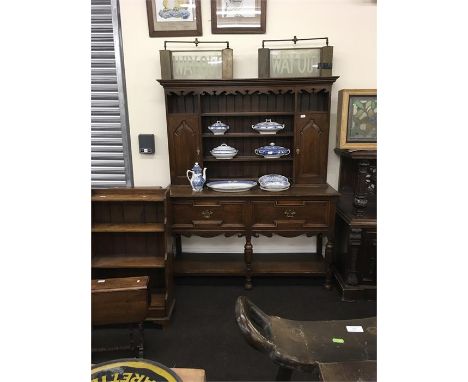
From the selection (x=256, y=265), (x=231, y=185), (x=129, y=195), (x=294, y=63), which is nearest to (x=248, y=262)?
(x=256, y=265)

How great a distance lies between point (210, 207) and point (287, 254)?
105 centimetres

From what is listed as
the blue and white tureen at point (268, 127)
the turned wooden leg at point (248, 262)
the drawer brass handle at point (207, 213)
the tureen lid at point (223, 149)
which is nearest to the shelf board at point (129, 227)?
the drawer brass handle at point (207, 213)

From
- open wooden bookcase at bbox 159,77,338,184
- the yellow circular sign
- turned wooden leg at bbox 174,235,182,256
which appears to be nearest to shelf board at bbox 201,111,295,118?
open wooden bookcase at bbox 159,77,338,184

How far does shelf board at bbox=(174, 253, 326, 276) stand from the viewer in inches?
111

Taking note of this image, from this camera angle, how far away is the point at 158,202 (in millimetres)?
2418

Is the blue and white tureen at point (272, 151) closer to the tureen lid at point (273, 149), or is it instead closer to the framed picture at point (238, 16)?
the tureen lid at point (273, 149)

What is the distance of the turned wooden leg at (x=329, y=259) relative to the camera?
2.67 m

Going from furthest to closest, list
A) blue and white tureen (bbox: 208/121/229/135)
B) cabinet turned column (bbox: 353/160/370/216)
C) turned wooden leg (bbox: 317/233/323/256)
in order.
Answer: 1. turned wooden leg (bbox: 317/233/323/256)
2. blue and white tureen (bbox: 208/121/229/135)
3. cabinet turned column (bbox: 353/160/370/216)

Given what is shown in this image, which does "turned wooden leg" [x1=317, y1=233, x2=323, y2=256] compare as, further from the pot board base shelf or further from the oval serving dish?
the oval serving dish

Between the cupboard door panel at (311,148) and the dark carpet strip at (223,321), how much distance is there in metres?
0.98
